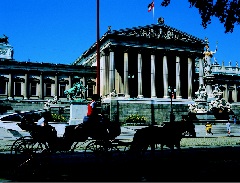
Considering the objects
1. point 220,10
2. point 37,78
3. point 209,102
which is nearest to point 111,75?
point 37,78

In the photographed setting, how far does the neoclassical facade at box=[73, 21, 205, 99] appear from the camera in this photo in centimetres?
6556

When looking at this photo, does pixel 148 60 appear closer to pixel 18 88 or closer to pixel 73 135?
pixel 18 88

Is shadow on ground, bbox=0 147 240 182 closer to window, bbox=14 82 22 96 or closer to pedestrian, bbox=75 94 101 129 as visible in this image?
→ pedestrian, bbox=75 94 101 129

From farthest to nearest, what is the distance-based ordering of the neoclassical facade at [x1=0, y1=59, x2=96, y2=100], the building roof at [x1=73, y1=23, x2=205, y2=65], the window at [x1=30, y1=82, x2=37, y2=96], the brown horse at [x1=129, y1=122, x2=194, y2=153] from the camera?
the window at [x1=30, y1=82, x2=37, y2=96] → the neoclassical facade at [x1=0, y1=59, x2=96, y2=100] → the building roof at [x1=73, y1=23, x2=205, y2=65] → the brown horse at [x1=129, y1=122, x2=194, y2=153]

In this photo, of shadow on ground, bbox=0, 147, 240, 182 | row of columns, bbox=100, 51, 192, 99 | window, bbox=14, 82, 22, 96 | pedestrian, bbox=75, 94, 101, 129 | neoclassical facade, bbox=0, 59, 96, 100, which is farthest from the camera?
window, bbox=14, 82, 22, 96

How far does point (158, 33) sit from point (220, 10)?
A: 53489mm

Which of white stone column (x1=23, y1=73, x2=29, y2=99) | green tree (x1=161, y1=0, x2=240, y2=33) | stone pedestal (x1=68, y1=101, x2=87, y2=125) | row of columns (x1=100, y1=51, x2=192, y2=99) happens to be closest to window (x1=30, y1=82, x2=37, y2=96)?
white stone column (x1=23, y1=73, x2=29, y2=99)

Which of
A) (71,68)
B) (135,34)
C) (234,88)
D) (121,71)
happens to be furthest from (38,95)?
(234,88)

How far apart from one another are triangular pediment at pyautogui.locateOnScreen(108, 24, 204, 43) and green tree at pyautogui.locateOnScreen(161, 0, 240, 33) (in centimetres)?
4856

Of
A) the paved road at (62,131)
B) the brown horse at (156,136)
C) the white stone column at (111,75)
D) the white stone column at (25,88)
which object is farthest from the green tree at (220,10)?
the white stone column at (25,88)

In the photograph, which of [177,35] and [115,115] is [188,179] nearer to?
[115,115]

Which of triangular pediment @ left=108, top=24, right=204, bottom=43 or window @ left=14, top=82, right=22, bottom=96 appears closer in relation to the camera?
triangular pediment @ left=108, top=24, right=204, bottom=43

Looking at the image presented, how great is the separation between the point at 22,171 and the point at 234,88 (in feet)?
270

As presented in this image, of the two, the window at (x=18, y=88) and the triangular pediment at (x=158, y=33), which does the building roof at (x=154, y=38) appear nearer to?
the triangular pediment at (x=158, y=33)
